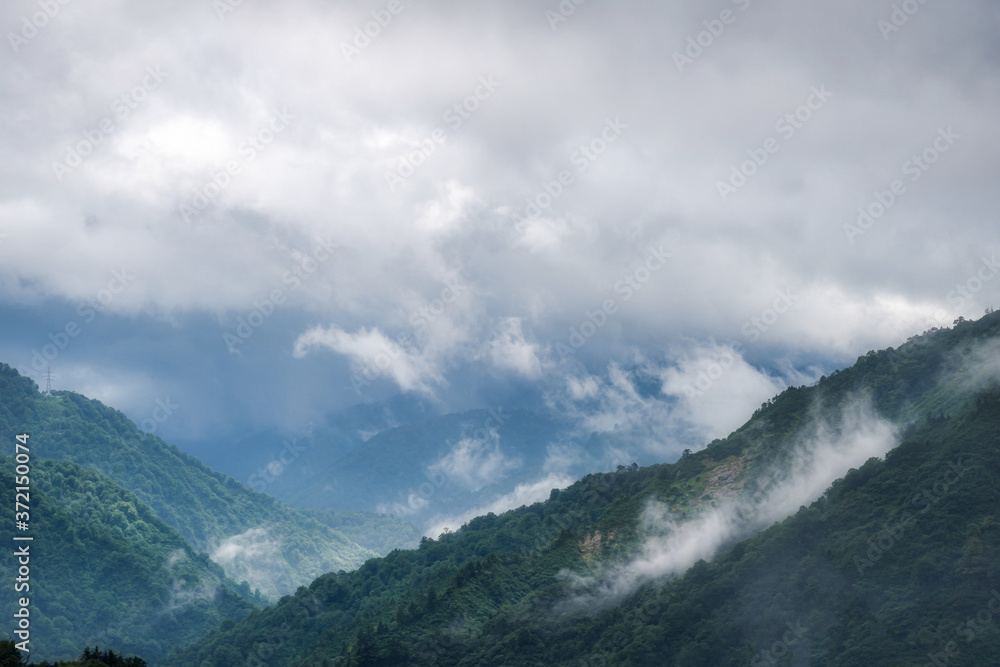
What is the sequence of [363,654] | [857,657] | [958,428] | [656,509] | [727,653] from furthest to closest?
[656,509] < [363,654] < [958,428] < [727,653] < [857,657]

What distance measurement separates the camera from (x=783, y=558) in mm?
134250

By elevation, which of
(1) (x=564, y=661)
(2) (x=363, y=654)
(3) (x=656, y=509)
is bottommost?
(1) (x=564, y=661)

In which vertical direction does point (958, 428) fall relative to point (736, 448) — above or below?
below

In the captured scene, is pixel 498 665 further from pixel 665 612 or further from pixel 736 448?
pixel 736 448

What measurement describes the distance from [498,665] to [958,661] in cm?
7172

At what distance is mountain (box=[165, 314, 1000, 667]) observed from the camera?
116500 millimetres

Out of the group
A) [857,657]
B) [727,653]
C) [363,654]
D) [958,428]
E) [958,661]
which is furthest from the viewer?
[363,654]

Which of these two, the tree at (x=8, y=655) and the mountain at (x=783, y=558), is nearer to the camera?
the tree at (x=8, y=655)

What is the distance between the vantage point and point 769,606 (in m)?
127

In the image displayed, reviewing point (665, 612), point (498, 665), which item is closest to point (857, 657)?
point (665, 612)

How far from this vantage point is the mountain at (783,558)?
11650cm

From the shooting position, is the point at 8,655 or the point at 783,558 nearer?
the point at 8,655

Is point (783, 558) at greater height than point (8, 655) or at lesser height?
lesser

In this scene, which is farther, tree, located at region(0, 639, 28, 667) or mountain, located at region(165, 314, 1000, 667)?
mountain, located at region(165, 314, 1000, 667)
